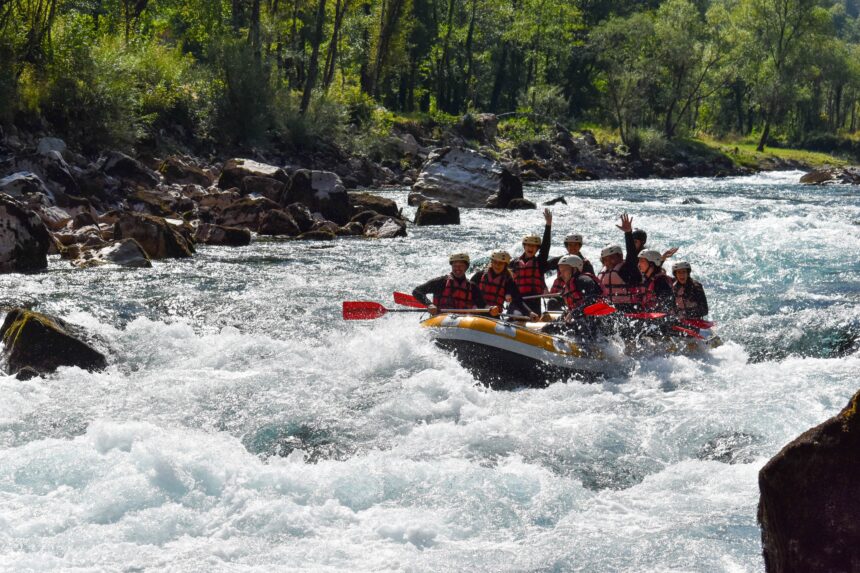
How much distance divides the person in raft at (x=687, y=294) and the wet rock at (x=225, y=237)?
26.2 ft

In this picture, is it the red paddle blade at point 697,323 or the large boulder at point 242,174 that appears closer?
the red paddle blade at point 697,323

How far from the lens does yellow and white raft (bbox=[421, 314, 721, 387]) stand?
817 cm

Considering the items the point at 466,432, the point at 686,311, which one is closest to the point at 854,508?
the point at 466,432

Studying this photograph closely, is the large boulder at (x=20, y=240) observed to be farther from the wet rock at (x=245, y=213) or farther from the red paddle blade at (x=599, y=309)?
the red paddle blade at (x=599, y=309)

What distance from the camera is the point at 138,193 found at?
16.5 m

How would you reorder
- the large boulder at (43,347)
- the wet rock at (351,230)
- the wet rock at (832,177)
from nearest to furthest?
the large boulder at (43,347), the wet rock at (351,230), the wet rock at (832,177)

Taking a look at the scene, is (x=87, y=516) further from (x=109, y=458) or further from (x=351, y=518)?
(x=351, y=518)

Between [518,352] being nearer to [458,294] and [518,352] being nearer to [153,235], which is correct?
[458,294]

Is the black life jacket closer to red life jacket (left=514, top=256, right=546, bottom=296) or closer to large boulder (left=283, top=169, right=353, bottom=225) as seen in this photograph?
red life jacket (left=514, top=256, right=546, bottom=296)

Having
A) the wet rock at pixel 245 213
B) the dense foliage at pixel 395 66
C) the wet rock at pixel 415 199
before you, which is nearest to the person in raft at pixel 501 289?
the wet rock at pixel 245 213

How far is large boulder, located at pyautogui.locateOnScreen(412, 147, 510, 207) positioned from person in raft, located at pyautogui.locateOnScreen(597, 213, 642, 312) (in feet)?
42.2

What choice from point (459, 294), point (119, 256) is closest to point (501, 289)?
point (459, 294)

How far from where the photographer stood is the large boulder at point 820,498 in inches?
122

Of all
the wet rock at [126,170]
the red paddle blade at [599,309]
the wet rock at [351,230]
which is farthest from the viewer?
the wet rock at [126,170]
